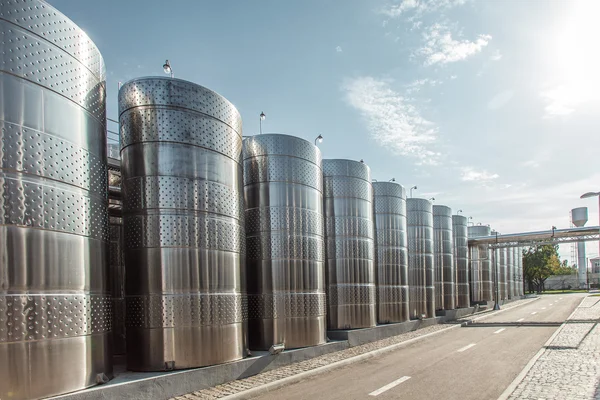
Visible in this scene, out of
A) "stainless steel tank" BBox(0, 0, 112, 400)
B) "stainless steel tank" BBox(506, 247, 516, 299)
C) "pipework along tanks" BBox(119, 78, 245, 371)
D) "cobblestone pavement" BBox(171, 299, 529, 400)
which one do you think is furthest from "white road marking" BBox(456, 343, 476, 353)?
"stainless steel tank" BBox(506, 247, 516, 299)

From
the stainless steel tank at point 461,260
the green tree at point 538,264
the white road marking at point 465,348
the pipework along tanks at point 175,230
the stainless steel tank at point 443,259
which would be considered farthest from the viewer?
the green tree at point 538,264

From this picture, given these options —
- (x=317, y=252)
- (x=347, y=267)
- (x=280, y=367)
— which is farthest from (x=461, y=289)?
(x=280, y=367)

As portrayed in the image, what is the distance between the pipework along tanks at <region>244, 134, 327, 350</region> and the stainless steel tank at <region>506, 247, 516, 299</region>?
47569 millimetres

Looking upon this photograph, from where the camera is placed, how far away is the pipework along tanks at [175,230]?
11086 millimetres

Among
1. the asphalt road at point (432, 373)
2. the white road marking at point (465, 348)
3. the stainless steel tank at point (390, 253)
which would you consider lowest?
the white road marking at point (465, 348)

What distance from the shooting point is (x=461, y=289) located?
1532 inches

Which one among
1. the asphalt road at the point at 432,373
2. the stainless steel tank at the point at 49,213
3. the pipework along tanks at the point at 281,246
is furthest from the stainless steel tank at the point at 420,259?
the stainless steel tank at the point at 49,213

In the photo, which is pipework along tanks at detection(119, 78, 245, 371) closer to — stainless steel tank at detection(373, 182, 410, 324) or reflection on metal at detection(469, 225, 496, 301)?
stainless steel tank at detection(373, 182, 410, 324)

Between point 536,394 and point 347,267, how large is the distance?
38.2 feet

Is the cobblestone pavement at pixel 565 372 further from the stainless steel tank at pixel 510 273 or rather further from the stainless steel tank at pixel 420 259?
the stainless steel tank at pixel 510 273

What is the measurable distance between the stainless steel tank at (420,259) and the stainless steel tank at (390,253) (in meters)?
2.30

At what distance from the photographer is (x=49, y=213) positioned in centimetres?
841

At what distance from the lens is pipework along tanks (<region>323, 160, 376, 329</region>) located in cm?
2078

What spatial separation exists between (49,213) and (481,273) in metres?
44.3
